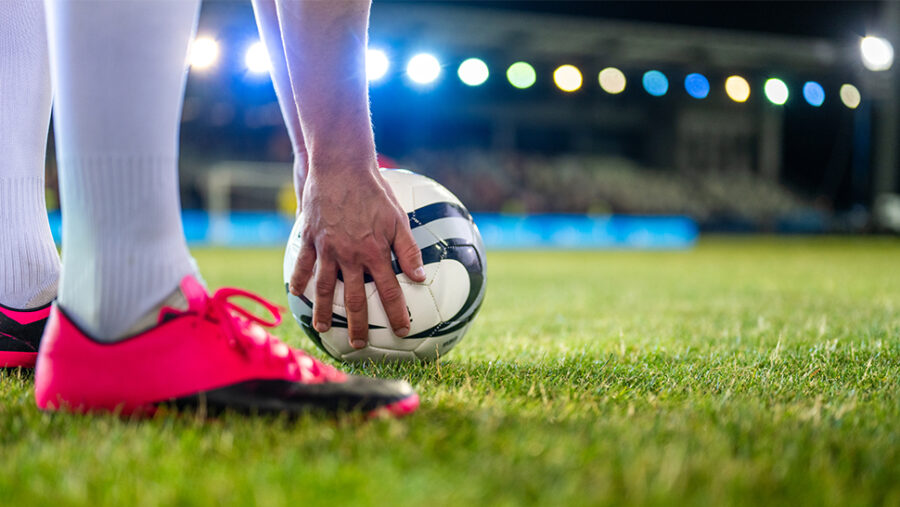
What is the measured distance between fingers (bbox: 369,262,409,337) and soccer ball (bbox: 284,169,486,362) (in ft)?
0.08

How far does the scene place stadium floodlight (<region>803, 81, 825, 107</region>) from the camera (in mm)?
17734

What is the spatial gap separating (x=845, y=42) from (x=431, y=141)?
10034mm

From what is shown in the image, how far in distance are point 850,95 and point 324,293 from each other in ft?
66.2

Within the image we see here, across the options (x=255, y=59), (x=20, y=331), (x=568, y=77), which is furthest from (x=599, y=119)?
(x=20, y=331)

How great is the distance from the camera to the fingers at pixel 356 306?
3.96 feet

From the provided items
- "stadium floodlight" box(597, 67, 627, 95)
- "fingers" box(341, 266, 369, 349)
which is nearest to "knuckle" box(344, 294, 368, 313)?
"fingers" box(341, 266, 369, 349)

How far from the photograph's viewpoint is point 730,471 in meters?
0.66

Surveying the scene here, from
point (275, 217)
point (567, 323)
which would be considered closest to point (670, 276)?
point (567, 323)

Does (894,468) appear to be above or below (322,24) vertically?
below

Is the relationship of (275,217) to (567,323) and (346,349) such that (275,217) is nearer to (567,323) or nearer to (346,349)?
(567,323)

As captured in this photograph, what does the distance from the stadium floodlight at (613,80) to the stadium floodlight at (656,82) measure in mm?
536

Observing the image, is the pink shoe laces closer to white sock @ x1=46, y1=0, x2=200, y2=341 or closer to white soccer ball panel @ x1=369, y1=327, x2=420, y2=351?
white sock @ x1=46, y1=0, x2=200, y2=341

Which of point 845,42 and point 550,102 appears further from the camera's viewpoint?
point 550,102

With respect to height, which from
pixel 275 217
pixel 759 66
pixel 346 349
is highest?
pixel 759 66
